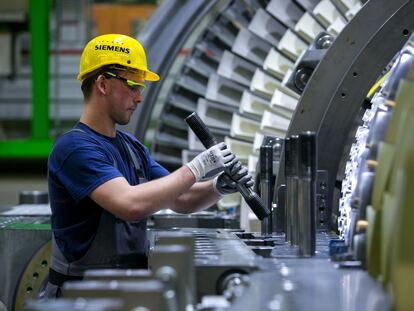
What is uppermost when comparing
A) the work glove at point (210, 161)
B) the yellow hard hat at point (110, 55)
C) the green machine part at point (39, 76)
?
the green machine part at point (39, 76)

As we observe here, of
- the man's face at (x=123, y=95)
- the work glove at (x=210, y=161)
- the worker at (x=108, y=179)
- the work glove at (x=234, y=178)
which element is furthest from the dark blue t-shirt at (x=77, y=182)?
the work glove at (x=234, y=178)

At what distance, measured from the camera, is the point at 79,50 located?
464 inches

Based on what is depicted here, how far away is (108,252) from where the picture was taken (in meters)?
3.53

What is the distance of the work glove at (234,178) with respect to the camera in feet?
12.0

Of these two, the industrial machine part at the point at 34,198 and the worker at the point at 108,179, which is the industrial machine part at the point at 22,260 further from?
the industrial machine part at the point at 34,198

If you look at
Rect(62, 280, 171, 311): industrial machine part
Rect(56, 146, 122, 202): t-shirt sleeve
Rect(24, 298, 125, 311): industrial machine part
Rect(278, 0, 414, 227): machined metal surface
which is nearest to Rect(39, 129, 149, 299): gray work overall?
Rect(56, 146, 122, 202): t-shirt sleeve

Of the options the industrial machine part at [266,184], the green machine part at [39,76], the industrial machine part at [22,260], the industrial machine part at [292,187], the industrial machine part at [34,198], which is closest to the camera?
the industrial machine part at [292,187]

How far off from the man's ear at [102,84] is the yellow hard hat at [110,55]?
0.05 m

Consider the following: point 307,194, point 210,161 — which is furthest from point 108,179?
point 307,194

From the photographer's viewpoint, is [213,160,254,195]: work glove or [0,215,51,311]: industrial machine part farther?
[0,215,51,311]: industrial machine part

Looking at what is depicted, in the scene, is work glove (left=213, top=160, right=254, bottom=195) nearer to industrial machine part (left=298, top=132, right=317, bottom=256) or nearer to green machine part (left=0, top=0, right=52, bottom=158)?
industrial machine part (left=298, top=132, right=317, bottom=256)

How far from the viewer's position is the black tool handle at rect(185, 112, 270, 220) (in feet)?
11.7

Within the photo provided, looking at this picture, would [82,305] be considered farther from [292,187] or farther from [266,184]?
[266,184]

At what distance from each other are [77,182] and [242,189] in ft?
1.84
